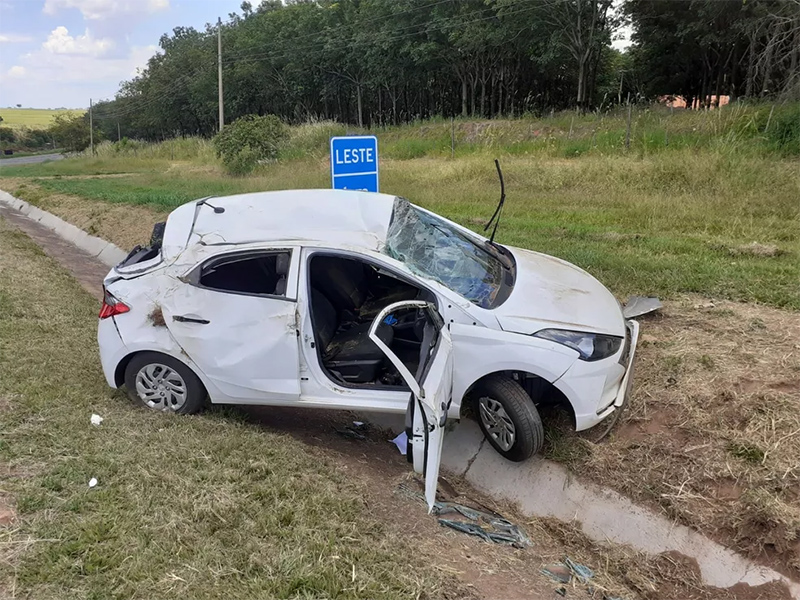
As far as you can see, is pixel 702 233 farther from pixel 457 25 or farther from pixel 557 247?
pixel 457 25

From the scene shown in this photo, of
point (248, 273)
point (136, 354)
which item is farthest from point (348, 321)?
point (136, 354)

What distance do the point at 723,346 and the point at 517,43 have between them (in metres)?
36.4

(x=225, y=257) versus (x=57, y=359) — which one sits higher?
(x=225, y=257)

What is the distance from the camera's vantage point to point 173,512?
3170 millimetres

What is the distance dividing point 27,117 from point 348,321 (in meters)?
156

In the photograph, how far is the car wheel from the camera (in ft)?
14.9

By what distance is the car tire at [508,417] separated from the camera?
3.84 meters

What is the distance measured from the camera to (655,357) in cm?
484

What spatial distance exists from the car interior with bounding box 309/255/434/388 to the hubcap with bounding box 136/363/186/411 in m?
1.21

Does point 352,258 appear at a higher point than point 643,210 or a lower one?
lower

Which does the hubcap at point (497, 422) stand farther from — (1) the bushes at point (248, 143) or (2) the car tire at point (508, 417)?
(1) the bushes at point (248, 143)

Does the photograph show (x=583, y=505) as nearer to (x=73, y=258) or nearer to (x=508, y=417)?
(x=508, y=417)

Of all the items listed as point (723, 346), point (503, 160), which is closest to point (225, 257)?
point (723, 346)

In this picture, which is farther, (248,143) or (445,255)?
(248,143)
